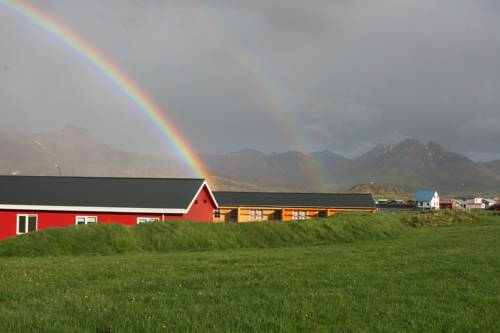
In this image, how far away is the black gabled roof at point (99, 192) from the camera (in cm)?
3572

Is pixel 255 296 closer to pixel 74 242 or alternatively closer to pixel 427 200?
pixel 74 242

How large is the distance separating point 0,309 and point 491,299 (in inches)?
393

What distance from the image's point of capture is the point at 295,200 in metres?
57.2

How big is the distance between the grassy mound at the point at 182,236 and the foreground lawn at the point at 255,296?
664 cm

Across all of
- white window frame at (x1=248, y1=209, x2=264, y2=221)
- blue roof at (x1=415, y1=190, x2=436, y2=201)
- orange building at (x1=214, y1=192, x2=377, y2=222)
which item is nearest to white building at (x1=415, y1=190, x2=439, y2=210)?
blue roof at (x1=415, y1=190, x2=436, y2=201)

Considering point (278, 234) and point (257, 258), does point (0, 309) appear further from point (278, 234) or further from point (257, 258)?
point (278, 234)

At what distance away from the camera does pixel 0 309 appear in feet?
31.1

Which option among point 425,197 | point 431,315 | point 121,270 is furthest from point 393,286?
point 425,197

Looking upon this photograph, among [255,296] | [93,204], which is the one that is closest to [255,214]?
[93,204]

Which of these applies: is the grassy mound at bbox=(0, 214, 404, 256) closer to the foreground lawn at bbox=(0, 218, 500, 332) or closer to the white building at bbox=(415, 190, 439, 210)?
the foreground lawn at bbox=(0, 218, 500, 332)

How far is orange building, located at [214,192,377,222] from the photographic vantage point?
176 ft

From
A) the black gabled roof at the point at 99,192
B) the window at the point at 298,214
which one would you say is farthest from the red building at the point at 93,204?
the window at the point at 298,214

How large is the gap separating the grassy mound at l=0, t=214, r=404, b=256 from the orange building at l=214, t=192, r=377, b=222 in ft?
66.5

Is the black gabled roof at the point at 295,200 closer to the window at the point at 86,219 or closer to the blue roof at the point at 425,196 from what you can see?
the window at the point at 86,219
